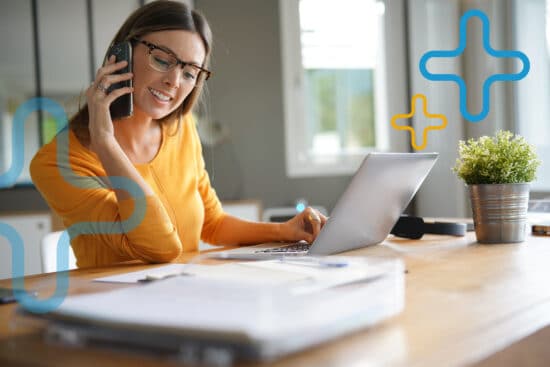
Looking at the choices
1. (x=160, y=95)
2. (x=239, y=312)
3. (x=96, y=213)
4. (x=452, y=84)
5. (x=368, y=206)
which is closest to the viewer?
(x=239, y=312)

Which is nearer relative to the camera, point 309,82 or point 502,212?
point 502,212

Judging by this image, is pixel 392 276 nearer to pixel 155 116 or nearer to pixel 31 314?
pixel 31 314

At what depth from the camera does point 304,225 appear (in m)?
1.70

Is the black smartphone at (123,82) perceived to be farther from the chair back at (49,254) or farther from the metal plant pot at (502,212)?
the metal plant pot at (502,212)

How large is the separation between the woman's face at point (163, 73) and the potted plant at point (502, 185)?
76 centimetres

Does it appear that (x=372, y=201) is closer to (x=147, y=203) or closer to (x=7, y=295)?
(x=147, y=203)

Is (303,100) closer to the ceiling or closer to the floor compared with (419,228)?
closer to the ceiling

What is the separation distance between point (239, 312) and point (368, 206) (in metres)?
0.84

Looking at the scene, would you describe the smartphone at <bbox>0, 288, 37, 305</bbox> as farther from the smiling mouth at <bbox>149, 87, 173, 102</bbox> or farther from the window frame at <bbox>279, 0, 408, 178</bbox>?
the window frame at <bbox>279, 0, 408, 178</bbox>

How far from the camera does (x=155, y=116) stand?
1.83 metres

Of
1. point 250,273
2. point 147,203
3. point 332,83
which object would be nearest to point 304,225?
point 147,203

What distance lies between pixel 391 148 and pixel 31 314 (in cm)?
392

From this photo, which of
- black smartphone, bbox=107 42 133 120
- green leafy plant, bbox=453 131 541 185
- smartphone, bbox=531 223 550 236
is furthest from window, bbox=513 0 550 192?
black smartphone, bbox=107 42 133 120

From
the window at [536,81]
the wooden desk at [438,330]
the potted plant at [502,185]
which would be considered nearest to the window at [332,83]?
the window at [536,81]
